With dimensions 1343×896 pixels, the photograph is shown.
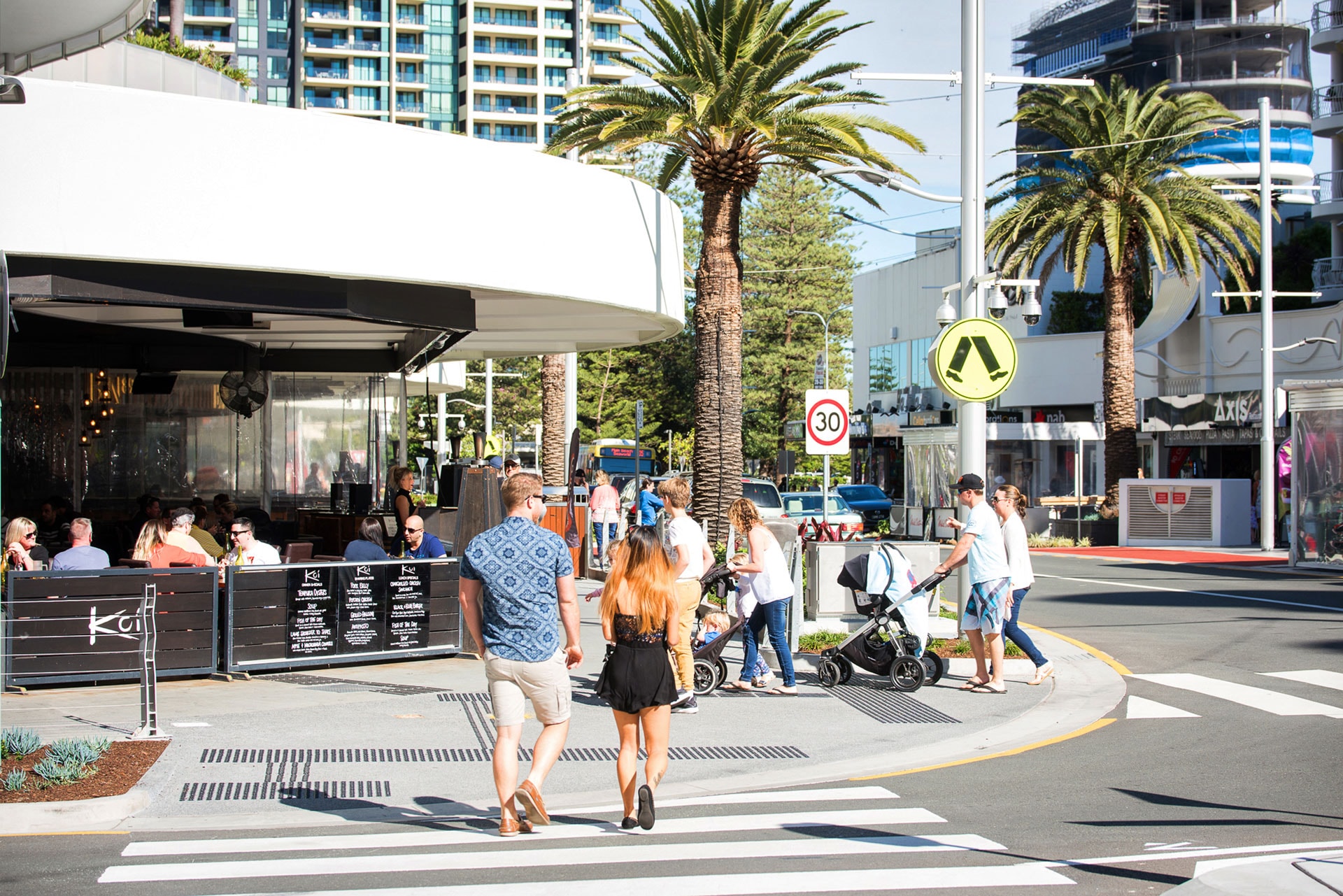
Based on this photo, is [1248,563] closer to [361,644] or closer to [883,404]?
[361,644]

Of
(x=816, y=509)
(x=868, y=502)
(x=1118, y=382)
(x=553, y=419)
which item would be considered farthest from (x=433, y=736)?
(x=868, y=502)

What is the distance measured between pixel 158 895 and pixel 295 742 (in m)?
3.60

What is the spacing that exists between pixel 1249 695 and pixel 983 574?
9.22 ft

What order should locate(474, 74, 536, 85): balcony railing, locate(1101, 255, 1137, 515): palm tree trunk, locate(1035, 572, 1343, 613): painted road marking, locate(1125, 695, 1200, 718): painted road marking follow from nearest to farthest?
locate(1125, 695, 1200, 718): painted road marking
locate(1035, 572, 1343, 613): painted road marking
locate(1101, 255, 1137, 515): palm tree trunk
locate(474, 74, 536, 85): balcony railing

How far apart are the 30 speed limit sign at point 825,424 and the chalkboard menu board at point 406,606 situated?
6448 millimetres

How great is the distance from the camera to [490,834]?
7383 millimetres

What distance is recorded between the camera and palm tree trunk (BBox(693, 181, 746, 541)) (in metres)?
20.6

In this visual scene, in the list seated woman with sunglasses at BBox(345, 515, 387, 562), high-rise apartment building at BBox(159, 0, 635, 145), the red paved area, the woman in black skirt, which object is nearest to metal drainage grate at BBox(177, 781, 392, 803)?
the woman in black skirt

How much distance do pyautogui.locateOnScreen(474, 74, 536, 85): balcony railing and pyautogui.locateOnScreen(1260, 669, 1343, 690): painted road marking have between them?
102662 millimetres

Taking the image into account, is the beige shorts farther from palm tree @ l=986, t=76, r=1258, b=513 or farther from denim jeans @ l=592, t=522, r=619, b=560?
palm tree @ l=986, t=76, r=1258, b=513

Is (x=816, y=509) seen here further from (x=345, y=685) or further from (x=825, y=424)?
(x=345, y=685)

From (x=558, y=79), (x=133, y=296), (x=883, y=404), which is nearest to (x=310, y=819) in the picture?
(x=133, y=296)

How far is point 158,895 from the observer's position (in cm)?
612

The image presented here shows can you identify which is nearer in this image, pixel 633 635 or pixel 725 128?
pixel 633 635
